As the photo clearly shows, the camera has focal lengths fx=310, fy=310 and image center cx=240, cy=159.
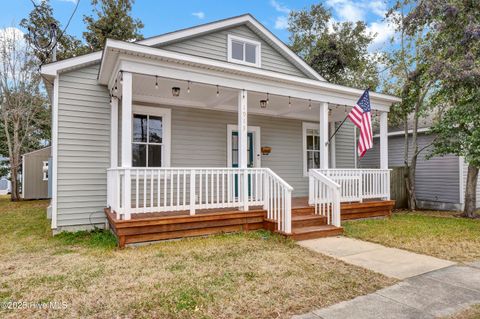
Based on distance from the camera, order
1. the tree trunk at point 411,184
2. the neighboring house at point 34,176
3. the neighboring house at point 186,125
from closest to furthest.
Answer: the neighboring house at point 186,125 < the tree trunk at point 411,184 < the neighboring house at point 34,176

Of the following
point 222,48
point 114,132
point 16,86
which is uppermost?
point 16,86

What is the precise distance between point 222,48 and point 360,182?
5.06 metres

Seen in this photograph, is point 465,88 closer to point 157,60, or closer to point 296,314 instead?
point 157,60

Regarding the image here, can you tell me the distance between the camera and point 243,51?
885 centimetres

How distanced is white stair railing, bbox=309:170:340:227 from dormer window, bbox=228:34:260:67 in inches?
151

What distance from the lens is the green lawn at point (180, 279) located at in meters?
2.85

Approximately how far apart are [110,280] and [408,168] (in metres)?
9.74

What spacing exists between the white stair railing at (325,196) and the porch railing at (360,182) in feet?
1.27

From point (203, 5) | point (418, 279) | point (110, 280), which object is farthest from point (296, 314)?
point (203, 5)

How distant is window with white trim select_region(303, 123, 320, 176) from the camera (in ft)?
31.6

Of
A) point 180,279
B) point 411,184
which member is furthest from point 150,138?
point 411,184

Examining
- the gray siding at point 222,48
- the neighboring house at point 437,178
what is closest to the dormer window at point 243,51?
the gray siding at point 222,48

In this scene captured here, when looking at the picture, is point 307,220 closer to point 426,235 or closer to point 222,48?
point 426,235

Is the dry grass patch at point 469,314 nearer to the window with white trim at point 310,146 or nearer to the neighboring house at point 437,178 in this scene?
the window with white trim at point 310,146
